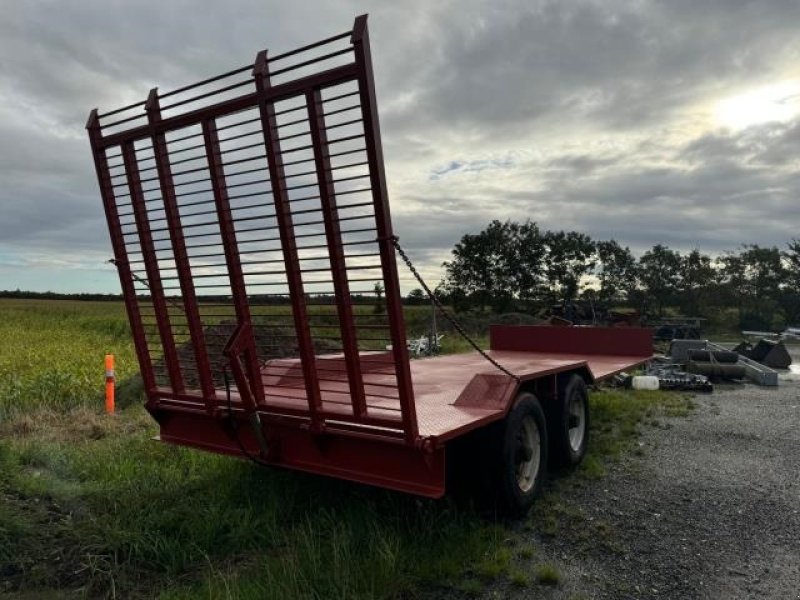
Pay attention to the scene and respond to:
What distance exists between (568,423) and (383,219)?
10.4 feet

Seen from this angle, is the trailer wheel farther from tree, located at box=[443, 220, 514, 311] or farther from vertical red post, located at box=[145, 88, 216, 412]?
tree, located at box=[443, 220, 514, 311]

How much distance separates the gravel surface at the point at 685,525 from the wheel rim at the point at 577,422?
398 millimetres

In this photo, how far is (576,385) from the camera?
5.88 metres

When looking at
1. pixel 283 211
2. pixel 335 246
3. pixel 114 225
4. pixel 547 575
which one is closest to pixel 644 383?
pixel 547 575

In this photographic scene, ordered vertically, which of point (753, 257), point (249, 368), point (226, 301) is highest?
point (226, 301)

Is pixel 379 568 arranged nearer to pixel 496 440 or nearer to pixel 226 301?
pixel 496 440

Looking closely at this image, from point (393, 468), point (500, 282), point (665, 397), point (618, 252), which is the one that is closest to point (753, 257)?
point (618, 252)

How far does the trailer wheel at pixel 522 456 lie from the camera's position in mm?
4270

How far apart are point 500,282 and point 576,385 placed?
34.3m

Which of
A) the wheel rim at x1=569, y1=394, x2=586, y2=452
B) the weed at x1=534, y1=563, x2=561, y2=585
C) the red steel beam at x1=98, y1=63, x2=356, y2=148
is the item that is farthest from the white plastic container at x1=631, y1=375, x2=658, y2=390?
the red steel beam at x1=98, y1=63, x2=356, y2=148

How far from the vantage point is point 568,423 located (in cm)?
570

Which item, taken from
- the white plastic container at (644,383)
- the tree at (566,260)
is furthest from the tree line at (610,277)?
the white plastic container at (644,383)

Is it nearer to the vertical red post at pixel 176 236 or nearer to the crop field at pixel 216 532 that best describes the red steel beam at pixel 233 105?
the vertical red post at pixel 176 236

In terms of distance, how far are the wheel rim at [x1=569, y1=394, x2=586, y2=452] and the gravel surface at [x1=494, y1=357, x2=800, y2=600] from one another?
398mm
